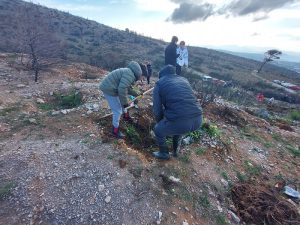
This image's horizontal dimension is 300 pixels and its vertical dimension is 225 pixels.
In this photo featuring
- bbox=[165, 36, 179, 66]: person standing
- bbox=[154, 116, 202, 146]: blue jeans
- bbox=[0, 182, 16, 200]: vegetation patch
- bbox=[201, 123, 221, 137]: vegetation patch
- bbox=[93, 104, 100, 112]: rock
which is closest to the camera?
bbox=[0, 182, 16, 200]: vegetation patch

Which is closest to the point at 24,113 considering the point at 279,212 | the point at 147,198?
the point at 147,198

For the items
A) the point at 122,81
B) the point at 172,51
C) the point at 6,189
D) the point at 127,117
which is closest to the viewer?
the point at 6,189

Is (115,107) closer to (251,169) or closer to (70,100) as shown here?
(70,100)

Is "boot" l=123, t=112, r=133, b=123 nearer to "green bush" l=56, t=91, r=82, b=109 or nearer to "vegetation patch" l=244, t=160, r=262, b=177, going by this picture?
"green bush" l=56, t=91, r=82, b=109

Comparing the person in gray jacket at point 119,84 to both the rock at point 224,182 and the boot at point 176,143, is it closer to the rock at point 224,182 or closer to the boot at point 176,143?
the boot at point 176,143

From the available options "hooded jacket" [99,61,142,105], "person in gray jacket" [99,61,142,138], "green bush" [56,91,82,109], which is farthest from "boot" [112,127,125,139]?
"green bush" [56,91,82,109]

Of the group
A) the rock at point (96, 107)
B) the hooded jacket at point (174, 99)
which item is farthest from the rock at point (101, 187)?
the rock at point (96, 107)

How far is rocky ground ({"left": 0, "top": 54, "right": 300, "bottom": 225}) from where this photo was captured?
3646mm

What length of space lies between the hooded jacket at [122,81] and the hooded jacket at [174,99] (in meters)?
0.66

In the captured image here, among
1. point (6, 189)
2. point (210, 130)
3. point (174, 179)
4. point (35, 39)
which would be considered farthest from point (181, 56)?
point (6, 189)

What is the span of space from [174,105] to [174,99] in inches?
3.9

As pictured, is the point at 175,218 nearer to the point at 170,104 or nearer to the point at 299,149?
the point at 170,104

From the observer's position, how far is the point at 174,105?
3990 millimetres

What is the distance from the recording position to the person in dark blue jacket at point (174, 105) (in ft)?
13.1
